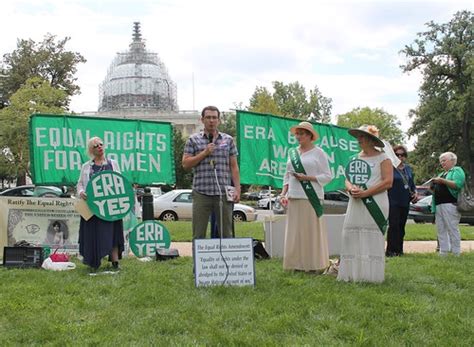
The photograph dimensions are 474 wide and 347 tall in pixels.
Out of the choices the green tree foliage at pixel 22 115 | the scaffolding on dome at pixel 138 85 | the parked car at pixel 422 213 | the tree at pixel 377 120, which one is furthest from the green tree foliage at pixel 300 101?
the parked car at pixel 422 213

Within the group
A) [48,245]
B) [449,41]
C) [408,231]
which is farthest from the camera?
[449,41]

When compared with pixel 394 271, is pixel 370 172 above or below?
above

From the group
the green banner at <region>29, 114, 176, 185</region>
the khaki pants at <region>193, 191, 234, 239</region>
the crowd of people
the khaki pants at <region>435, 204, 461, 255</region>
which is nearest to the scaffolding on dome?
the green banner at <region>29, 114, 176, 185</region>

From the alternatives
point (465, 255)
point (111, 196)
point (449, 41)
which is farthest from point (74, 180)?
point (449, 41)

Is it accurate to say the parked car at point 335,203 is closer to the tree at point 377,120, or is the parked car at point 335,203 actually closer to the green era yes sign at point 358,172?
the green era yes sign at point 358,172

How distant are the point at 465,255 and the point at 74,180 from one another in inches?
251

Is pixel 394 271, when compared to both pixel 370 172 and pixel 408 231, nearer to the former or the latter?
pixel 370 172

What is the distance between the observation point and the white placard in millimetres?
5891

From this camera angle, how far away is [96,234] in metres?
7.16

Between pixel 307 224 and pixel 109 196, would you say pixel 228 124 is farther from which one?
pixel 307 224

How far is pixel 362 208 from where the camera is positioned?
20.9ft

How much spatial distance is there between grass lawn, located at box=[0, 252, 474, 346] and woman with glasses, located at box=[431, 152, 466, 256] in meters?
2.40

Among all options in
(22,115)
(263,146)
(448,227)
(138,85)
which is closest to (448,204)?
(448,227)

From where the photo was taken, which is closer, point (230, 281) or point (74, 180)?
point (230, 281)
